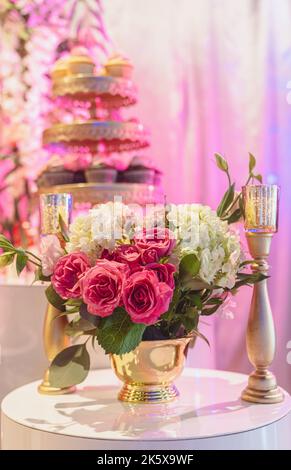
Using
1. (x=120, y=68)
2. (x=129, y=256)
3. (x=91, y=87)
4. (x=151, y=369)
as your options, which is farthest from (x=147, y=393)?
(x=120, y=68)

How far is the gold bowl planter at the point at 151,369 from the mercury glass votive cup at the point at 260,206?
0.23 metres

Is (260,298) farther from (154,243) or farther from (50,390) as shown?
(50,390)

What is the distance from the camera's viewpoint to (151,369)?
1004mm

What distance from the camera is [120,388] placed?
116 centimetres

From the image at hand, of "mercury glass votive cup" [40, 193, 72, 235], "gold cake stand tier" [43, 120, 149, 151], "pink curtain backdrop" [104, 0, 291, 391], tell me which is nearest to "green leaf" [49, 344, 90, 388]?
"mercury glass votive cup" [40, 193, 72, 235]

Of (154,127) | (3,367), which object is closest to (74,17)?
(154,127)

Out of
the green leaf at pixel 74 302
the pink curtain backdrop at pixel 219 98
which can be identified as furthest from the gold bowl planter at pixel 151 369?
the pink curtain backdrop at pixel 219 98

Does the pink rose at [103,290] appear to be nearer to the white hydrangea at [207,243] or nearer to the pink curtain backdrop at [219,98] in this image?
the white hydrangea at [207,243]

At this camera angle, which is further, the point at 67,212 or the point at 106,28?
the point at 106,28

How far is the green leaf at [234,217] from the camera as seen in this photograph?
107 centimetres

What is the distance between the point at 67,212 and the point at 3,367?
19.4 inches

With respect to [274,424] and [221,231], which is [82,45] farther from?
[274,424]

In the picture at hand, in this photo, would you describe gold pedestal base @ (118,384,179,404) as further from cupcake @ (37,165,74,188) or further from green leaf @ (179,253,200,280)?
cupcake @ (37,165,74,188)

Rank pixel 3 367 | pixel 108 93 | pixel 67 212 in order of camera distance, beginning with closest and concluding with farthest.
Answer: pixel 67 212 < pixel 3 367 < pixel 108 93
